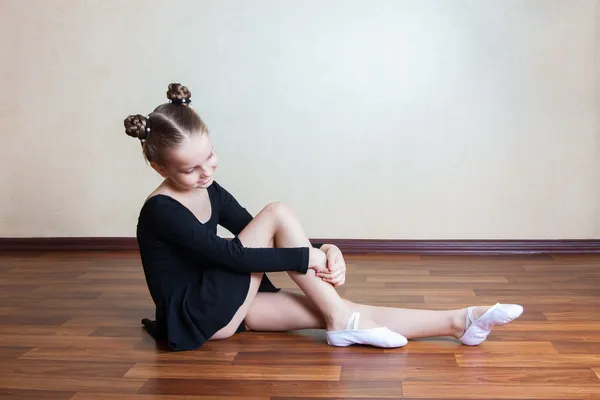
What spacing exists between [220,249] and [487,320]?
74 centimetres

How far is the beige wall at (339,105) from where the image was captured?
3430 mm

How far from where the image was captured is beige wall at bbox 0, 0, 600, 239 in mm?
3430

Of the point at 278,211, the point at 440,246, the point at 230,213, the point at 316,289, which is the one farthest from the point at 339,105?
the point at 316,289

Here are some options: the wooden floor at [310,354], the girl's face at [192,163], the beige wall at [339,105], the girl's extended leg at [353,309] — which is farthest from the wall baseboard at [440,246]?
the girl's face at [192,163]

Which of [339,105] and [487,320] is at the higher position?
[339,105]

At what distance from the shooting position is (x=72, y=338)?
2271 mm

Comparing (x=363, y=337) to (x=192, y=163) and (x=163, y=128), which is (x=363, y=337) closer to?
(x=192, y=163)

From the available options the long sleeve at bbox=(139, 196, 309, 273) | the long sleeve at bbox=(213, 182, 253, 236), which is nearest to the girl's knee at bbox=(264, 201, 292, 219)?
the long sleeve at bbox=(139, 196, 309, 273)

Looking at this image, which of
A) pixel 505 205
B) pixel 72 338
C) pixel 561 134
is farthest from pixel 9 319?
pixel 561 134

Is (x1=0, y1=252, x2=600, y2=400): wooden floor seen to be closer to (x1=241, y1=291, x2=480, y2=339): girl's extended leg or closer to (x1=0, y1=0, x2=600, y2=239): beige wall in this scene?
(x1=241, y1=291, x2=480, y2=339): girl's extended leg

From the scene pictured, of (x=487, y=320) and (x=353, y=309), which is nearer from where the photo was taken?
(x=487, y=320)

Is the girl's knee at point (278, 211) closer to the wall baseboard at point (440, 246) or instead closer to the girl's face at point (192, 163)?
the girl's face at point (192, 163)

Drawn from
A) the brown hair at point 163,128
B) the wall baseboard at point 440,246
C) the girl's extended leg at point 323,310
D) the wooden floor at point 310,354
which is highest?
the brown hair at point 163,128

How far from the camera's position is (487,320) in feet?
6.54
